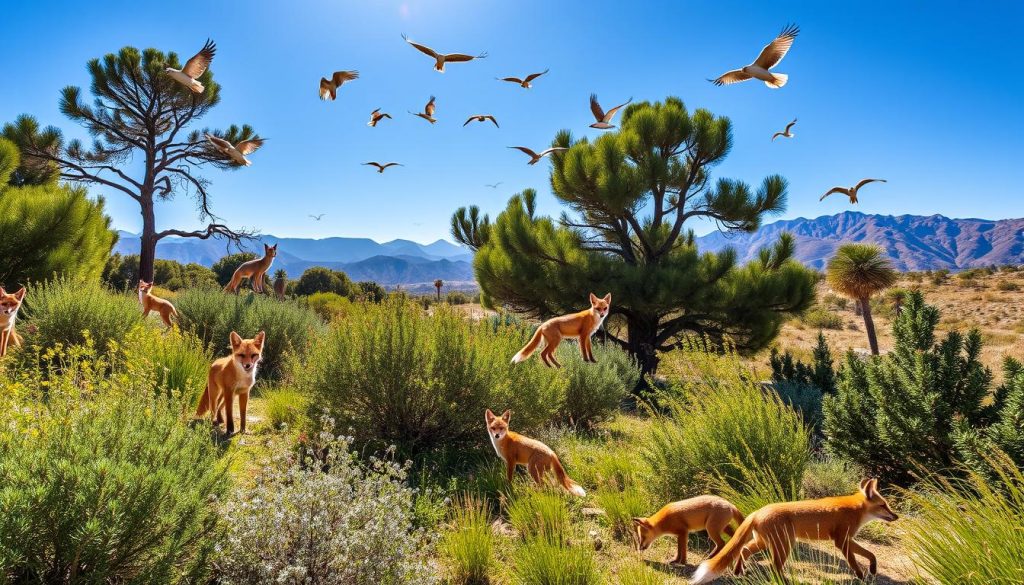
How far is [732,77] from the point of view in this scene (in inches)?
260

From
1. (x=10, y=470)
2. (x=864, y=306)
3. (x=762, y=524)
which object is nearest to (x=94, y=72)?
(x=10, y=470)

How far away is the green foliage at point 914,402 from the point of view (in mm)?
4445

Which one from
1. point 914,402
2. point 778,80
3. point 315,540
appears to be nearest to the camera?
point 315,540

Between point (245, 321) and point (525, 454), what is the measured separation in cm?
715

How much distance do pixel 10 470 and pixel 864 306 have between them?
59.5ft

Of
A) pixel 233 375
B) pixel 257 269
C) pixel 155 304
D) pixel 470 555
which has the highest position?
pixel 257 269

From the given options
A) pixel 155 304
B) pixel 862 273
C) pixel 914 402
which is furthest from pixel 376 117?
pixel 862 273

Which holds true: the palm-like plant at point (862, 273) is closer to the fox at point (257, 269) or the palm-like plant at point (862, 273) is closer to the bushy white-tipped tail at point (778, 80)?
the bushy white-tipped tail at point (778, 80)

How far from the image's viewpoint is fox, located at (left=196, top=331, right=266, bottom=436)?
4457mm

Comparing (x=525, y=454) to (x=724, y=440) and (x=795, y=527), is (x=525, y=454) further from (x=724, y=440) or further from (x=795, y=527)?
(x=795, y=527)

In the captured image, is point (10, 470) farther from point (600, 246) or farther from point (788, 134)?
point (600, 246)

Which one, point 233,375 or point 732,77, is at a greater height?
point 732,77

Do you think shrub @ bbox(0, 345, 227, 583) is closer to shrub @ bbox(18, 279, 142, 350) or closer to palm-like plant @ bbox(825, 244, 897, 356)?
shrub @ bbox(18, 279, 142, 350)

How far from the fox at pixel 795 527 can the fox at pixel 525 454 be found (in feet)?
5.46
